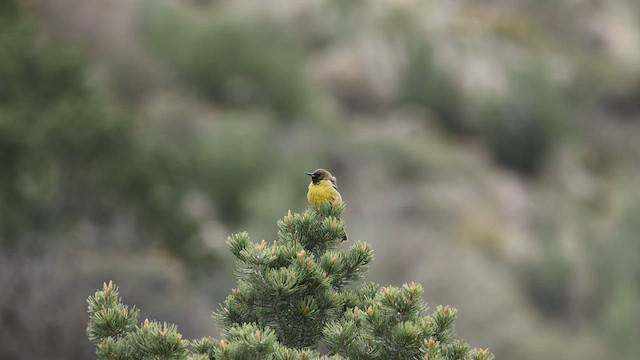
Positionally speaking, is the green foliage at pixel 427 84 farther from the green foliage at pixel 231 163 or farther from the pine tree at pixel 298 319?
the pine tree at pixel 298 319

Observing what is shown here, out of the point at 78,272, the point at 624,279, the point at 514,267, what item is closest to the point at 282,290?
the point at 78,272

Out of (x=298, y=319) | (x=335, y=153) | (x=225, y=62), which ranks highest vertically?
(x=225, y=62)

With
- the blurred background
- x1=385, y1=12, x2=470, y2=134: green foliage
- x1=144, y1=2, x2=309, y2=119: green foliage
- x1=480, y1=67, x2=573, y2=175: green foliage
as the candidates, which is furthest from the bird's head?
x1=480, y1=67, x2=573, y2=175: green foliage

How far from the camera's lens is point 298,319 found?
542 cm

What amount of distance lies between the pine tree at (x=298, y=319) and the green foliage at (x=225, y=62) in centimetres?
4167

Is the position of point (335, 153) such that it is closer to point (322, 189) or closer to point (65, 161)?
point (65, 161)

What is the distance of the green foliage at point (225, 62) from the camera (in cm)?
4691

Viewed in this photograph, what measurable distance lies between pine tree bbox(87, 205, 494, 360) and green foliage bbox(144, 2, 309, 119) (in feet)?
137

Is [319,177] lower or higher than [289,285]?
higher

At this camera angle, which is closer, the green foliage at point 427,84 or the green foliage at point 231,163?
the green foliage at point 231,163

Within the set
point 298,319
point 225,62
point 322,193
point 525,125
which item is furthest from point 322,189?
point 525,125

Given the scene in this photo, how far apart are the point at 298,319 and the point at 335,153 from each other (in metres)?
40.7

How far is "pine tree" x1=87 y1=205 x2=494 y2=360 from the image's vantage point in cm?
498

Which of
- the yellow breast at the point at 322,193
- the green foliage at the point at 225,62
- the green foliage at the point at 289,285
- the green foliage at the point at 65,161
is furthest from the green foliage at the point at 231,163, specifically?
the green foliage at the point at 289,285
